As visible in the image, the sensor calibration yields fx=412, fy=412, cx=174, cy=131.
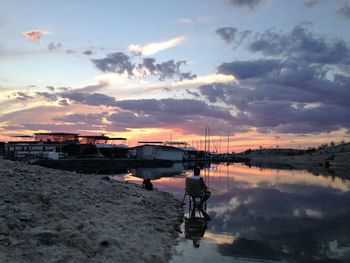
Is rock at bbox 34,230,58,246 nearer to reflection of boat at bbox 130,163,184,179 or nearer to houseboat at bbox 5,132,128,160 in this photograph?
reflection of boat at bbox 130,163,184,179

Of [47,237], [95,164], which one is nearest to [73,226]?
[47,237]

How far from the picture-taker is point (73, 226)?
14117 millimetres

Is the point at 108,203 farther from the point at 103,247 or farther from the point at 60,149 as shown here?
the point at 60,149

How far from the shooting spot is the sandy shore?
470 inches

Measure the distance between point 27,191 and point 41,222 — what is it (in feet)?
12.0

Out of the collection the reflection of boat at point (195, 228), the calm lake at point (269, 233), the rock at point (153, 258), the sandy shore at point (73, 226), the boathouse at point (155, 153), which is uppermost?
the boathouse at point (155, 153)

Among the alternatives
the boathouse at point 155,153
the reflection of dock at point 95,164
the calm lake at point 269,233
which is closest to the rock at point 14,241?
the calm lake at point 269,233

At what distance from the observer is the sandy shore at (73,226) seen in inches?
470

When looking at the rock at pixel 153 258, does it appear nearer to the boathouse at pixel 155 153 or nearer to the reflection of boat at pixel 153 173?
the reflection of boat at pixel 153 173

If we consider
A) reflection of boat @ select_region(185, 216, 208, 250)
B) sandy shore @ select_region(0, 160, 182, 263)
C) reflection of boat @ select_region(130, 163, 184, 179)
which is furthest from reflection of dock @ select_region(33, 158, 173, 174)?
sandy shore @ select_region(0, 160, 182, 263)

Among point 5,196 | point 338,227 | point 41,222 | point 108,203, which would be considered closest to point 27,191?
point 5,196

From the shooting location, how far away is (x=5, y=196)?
15914 mm

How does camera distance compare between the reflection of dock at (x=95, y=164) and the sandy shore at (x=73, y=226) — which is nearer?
the sandy shore at (x=73, y=226)

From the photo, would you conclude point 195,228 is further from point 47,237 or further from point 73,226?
point 47,237
